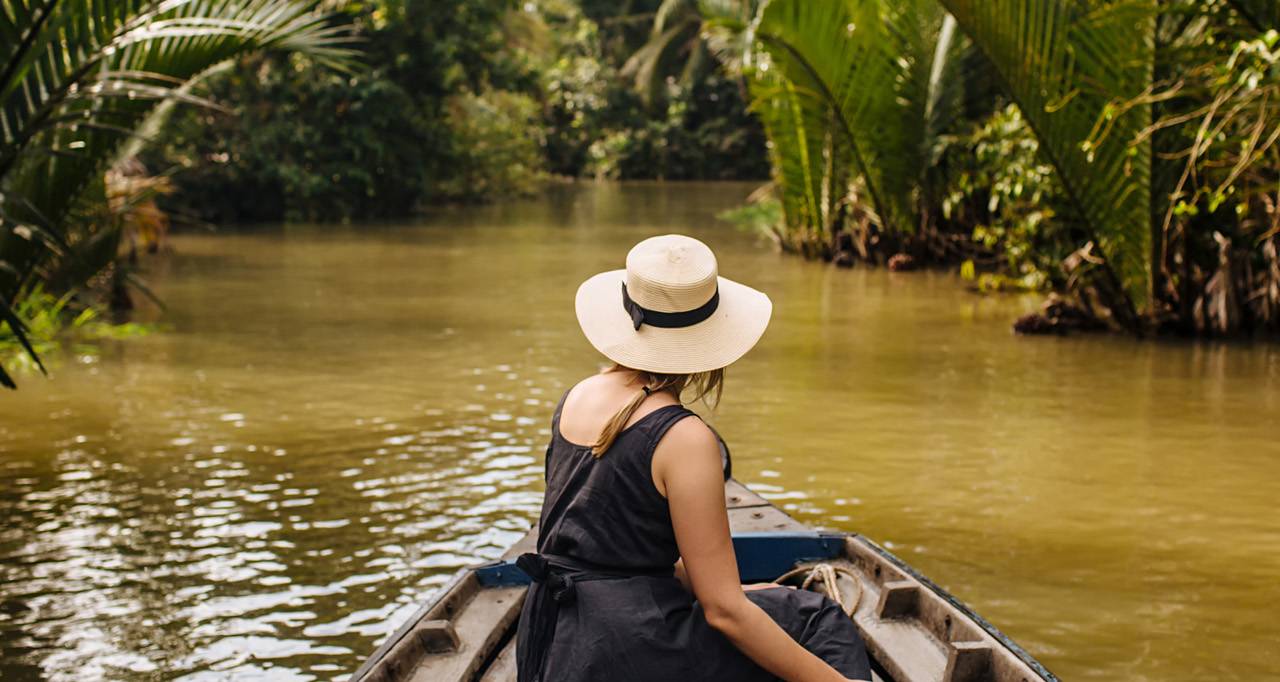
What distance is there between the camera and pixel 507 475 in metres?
6.70

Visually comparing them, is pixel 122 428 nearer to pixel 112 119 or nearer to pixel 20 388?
pixel 20 388

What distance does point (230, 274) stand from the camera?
15.9 meters

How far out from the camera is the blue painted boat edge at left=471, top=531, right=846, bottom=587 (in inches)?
160

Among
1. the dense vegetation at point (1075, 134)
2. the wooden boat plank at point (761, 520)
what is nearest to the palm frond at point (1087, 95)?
the dense vegetation at point (1075, 134)

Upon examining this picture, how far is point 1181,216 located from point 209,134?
20.1m

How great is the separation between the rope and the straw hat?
45.0 inches

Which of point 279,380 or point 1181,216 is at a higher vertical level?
point 1181,216

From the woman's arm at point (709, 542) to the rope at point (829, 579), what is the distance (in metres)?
1.02

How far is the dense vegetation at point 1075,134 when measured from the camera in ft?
29.3

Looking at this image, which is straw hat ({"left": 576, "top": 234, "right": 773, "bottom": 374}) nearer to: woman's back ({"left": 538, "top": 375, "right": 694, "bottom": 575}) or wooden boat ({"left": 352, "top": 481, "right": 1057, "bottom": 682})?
woman's back ({"left": 538, "top": 375, "right": 694, "bottom": 575})

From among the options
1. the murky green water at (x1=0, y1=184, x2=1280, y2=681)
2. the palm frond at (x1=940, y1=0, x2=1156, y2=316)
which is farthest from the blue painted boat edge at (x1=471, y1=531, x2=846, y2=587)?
the palm frond at (x1=940, y1=0, x2=1156, y2=316)

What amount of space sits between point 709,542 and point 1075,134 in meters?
8.17

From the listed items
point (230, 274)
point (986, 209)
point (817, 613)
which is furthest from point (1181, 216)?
point (230, 274)

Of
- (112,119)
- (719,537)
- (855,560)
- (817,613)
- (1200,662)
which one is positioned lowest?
(1200,662)
